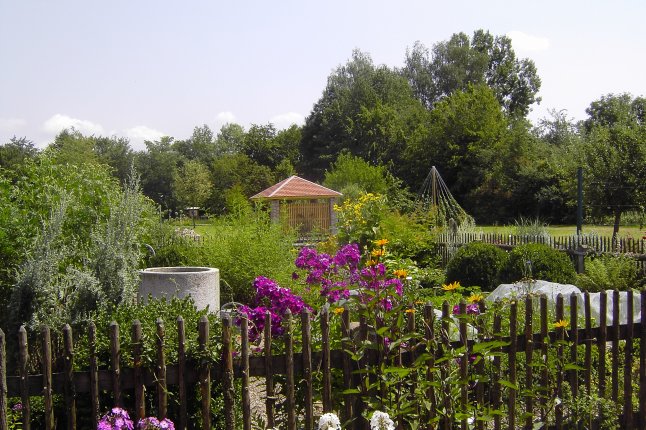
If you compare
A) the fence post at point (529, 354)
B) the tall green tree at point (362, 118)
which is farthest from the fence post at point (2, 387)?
the tall green tree at point (362, 118)

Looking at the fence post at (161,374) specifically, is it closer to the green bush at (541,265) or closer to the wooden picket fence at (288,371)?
the wooden picket fence at (288,371)

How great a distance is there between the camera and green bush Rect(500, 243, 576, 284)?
10.6 m

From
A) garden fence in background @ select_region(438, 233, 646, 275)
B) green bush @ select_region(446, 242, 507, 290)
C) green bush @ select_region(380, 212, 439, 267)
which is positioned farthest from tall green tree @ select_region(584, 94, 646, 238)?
green bush @ select_region(446, 242, 507, 290)

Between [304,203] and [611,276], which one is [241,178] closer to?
[304,203]

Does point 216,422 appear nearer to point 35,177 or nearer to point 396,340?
point 396,340

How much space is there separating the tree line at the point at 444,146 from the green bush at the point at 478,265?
9739mm

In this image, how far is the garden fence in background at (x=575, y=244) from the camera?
11594 millimetres

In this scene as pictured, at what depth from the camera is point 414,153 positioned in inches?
1619

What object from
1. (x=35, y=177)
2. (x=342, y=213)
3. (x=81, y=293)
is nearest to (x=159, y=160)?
(x=342, y=213)

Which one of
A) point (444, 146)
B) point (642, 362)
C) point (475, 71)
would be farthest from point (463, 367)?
point (475, 71)

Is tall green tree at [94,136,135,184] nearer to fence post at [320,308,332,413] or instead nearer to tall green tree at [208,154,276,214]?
tall green tree at [208,154,276,214]

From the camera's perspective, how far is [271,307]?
367 cm

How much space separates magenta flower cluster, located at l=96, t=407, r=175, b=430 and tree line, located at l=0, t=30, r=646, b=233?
19236 mm

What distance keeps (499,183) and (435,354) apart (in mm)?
33864
